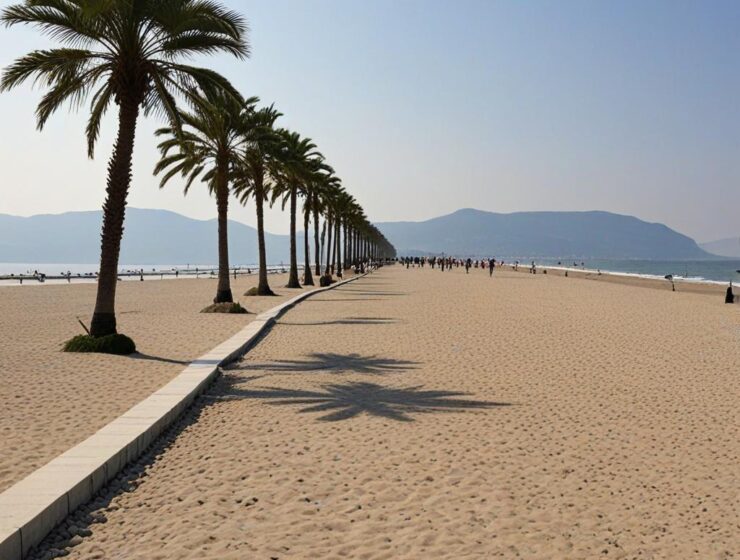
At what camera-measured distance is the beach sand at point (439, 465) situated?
518 cm

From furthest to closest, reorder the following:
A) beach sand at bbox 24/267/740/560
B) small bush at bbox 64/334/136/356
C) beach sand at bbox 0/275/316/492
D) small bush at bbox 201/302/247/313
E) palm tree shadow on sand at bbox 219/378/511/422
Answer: small bush at bbox 201/302/247/313, small bush at bbox 64/334/136/356, palm tree shadow on sand at bbox 219/378/511/422, beach sand at bbox 0/275/316/492, beach sand at bbox 24/267/740/560

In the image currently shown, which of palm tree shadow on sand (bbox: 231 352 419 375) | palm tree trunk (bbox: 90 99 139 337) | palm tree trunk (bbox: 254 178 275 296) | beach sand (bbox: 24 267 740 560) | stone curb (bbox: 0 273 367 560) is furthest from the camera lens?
palm tree trunk (bbox: 254 178 275 296)

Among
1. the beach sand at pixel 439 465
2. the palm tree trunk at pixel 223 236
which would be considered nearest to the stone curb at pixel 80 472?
the beach sand at pixel 439 465

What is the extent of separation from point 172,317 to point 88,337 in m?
9.07

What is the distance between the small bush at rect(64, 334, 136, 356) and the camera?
49.5 feet

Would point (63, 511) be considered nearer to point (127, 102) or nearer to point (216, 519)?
point (216, 519)

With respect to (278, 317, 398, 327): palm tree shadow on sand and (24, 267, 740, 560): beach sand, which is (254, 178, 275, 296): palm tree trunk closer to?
(278, 317, 398, 327): palm tree shadow on sand

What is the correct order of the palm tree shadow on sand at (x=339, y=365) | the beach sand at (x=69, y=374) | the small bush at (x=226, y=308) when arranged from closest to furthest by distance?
the beach sand at (x=69, y=374) → the palm tree shadow on sand at (x=339, y=365) → the small bush at (x=226, y=308)

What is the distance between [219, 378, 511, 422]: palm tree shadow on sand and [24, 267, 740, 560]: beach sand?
5 cm

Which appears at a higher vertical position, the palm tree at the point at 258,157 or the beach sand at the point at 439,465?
the palm tree at the point at 258,157

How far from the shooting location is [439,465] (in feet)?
23.2

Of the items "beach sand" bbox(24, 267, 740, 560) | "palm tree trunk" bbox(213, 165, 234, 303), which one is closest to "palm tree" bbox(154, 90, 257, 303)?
"palm tree trunk" bbox(213, 165, 234, 303)

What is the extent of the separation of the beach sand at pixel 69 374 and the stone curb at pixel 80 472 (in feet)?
1.17

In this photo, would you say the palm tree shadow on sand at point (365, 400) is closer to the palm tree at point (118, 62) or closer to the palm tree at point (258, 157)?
the palm tree at point (118, 62)
